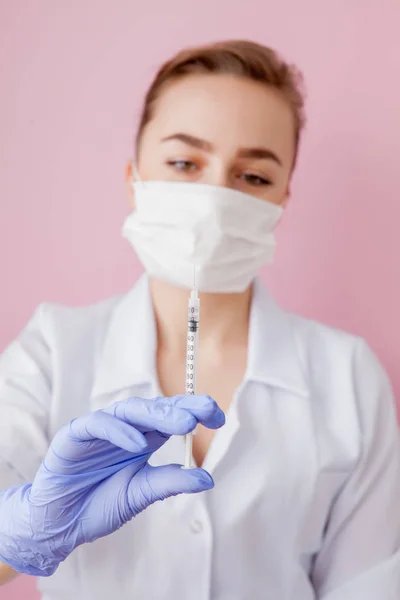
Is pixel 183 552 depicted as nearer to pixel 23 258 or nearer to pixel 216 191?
pixel 216 191

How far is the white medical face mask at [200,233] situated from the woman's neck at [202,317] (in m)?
0.06

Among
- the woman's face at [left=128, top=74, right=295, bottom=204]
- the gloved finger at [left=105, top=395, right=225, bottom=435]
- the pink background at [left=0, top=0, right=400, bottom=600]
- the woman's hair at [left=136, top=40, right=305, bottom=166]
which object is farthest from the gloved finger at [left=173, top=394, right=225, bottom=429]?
the pink background at [left=0, top=0, right=400, bottom=600]

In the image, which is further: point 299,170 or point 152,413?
point 299,170

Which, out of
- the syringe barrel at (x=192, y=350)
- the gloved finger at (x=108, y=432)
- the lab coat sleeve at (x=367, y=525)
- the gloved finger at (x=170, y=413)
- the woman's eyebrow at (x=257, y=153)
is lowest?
the lab coat sleeve at (x=367, y=525)

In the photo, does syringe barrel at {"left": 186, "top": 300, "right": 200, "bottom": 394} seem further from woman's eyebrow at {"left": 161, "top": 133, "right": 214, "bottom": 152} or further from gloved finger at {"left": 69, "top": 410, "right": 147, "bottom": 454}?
woman's eyebrow at {"left": 161, "top": 133, "right": 214, "bottom": 152}

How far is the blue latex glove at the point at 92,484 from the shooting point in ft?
2.49

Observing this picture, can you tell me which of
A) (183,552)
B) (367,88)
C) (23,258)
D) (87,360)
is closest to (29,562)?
(183,552)

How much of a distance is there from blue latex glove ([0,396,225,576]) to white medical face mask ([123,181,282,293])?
300 millimetres

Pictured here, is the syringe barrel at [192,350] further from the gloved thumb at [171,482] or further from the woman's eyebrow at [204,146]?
the woman's eyebrow at [204,146]

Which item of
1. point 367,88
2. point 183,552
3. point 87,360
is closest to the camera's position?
point 183,552

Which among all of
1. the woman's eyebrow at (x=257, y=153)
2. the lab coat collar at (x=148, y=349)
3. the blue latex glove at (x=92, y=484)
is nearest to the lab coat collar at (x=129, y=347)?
the lab coat collar at (x=148, y=349)

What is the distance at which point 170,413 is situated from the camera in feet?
2.44

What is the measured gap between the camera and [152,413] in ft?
2.47

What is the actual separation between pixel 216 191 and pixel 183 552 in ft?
1.87
